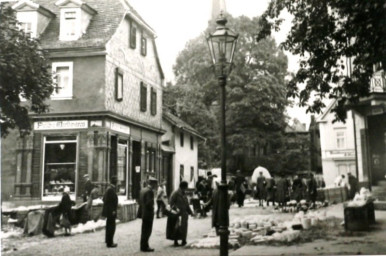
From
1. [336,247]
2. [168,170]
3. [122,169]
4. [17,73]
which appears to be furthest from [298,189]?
[17,73]

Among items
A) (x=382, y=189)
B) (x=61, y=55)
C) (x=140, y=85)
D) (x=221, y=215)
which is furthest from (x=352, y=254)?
(x=140, y=85)

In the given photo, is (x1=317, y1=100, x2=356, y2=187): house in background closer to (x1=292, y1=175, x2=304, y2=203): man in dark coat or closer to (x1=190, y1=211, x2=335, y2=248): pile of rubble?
(x1=292, y1=175, x2=304, y2=203): man in dark coat

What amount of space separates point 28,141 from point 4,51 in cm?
951

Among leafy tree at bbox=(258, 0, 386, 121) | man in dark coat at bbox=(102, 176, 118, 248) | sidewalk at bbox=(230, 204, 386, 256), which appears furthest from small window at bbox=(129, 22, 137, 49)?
sidewalk at bbox=(230, 204, 386, 256)

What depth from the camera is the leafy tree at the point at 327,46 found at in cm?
720

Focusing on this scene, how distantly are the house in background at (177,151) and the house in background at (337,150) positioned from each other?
333 inches

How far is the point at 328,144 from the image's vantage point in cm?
1794

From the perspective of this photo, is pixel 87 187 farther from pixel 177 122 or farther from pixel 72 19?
pixel 177 122

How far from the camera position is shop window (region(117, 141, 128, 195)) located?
19422mm

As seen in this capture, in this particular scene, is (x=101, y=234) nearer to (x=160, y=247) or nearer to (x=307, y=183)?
(x=160, y=247)

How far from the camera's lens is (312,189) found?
1755cm

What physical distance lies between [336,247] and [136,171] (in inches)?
529

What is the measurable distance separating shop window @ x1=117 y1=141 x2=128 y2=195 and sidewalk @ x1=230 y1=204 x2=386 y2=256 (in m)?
10.9

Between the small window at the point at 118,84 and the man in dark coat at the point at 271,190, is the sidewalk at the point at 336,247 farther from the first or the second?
the small window at the point at 118,84
